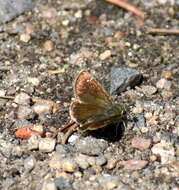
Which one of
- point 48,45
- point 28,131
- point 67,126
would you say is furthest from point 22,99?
point 48,45

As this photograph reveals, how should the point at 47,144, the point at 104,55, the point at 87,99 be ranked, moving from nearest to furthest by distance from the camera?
the point at 47,144
the point at 87,99
the point at 104,55

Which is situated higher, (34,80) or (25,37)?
(25,37)

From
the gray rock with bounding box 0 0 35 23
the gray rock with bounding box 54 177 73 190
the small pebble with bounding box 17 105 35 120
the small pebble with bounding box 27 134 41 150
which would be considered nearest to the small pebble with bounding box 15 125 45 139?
the small pebble with bounding box 27 134 41 150

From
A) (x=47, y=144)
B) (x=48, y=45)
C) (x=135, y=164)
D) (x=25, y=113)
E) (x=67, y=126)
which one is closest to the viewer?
(x=135, y=164)

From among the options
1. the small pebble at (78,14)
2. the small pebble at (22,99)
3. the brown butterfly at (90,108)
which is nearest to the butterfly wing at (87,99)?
the brown butterfly at (90,108)

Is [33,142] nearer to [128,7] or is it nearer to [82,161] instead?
[82,161]

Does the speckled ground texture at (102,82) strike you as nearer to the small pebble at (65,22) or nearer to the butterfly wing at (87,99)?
the small pebble at (65,22)

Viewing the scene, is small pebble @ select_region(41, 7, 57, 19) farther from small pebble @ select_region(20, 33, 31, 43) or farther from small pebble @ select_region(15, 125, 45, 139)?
small pebble @ select_region(15, 125, 45, 139)
